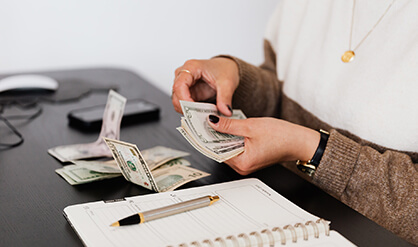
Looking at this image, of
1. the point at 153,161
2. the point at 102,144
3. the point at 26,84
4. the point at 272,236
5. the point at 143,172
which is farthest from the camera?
the point at 26,84

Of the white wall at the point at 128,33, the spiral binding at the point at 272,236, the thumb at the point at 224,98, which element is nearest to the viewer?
the spiral binding at the point at 272,236

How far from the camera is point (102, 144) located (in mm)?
998

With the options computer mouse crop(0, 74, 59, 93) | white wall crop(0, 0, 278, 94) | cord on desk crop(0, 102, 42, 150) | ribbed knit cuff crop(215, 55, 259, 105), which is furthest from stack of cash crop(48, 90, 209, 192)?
white wall crop(0, 0, 278, 94)

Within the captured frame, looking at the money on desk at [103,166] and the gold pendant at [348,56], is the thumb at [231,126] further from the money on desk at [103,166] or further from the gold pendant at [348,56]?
the gold pendant at [348,56]

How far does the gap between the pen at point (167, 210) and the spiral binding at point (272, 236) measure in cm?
10

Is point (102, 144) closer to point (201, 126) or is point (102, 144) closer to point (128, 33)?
point (201, 126)

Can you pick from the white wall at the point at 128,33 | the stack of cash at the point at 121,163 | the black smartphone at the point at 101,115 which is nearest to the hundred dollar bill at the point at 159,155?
the stack of cash at the point at 121,163

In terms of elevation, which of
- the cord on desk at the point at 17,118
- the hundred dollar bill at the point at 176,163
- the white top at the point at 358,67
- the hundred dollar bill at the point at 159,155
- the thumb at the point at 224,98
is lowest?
the cord on desk at the point at 17,118

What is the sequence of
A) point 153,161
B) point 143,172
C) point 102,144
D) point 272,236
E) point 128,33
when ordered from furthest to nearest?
point 128,33 < point 102,144 < point 153,161 < point 143,172 < point 272,236

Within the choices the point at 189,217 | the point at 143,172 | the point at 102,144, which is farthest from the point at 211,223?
the point at 102,144

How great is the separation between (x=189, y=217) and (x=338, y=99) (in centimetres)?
56

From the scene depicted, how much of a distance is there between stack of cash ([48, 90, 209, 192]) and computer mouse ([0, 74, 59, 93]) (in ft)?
1.50

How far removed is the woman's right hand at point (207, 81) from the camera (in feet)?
3.36

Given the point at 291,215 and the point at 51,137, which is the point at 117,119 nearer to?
the point at 51,137
